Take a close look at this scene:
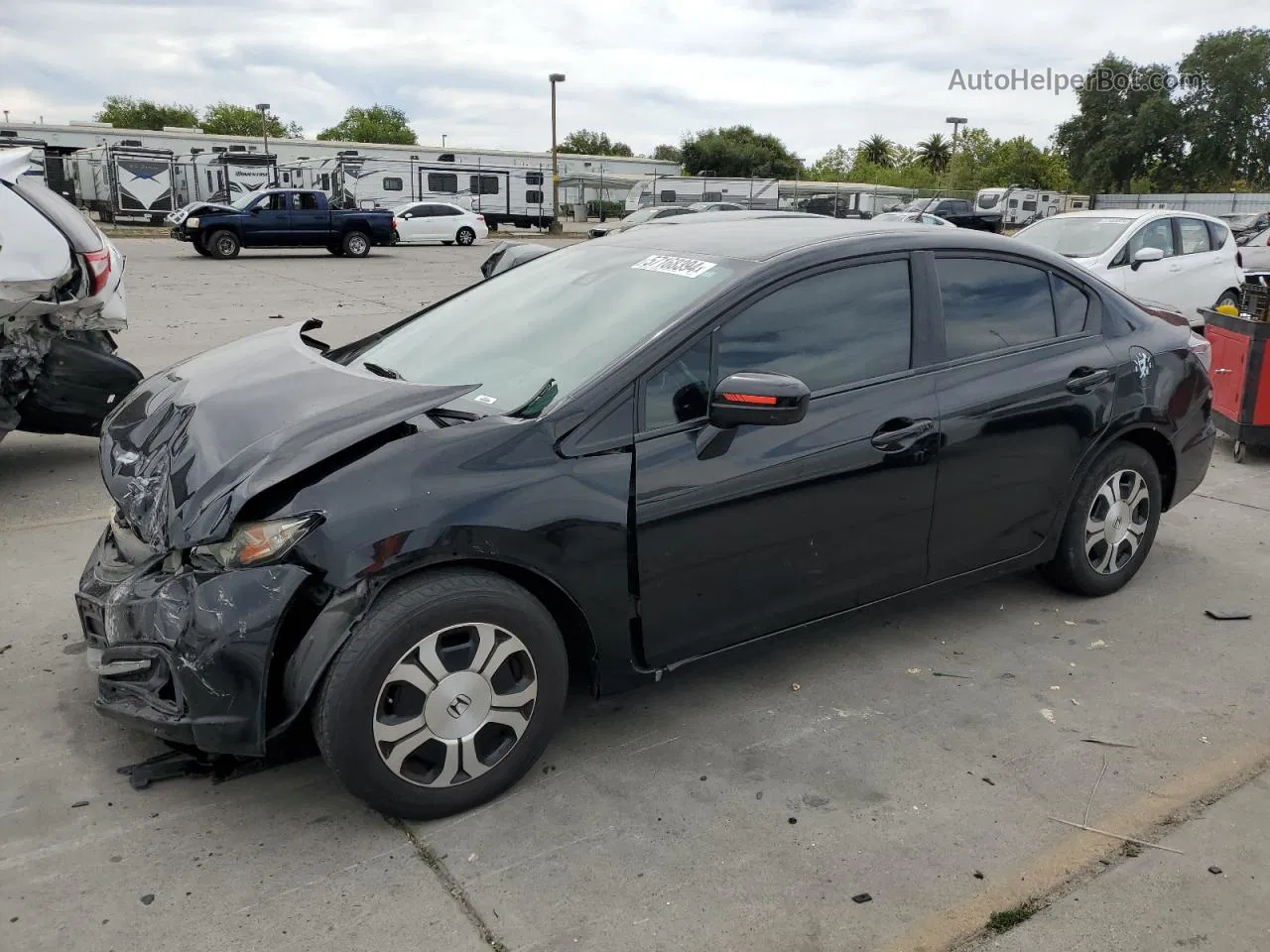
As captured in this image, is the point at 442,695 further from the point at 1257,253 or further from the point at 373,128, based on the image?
the point at 373,128

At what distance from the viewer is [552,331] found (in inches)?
139

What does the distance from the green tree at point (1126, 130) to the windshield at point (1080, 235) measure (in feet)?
177

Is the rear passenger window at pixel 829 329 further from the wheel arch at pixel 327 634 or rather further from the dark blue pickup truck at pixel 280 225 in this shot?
the dark blue pickup truck at pixel 280 225

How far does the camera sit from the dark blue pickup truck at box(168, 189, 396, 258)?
23.7 meters

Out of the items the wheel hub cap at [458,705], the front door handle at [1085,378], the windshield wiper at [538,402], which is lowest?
the wheel hub cap at [458,705]

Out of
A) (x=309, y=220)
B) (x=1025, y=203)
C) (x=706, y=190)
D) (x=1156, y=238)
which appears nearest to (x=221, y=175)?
(x=309, y=220)

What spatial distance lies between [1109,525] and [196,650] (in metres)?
3.65

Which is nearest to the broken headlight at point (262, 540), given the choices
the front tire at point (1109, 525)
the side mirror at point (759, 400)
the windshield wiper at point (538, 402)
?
the windshield wiper at point (538, 402)

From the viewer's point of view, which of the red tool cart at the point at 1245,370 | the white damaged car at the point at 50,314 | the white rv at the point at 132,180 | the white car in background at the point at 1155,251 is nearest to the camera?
the white damaged car at the point at 50,314

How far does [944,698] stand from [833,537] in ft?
2.53

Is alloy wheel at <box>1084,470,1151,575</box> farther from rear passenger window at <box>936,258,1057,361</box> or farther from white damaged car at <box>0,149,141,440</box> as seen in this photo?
white damaged car at <box>0,149,141,440</box>

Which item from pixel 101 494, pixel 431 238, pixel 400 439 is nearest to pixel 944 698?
pixel 400 439

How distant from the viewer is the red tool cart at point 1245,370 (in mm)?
6633

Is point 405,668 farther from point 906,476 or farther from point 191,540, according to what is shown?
point 906,476
